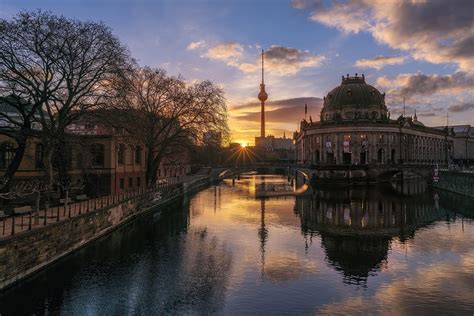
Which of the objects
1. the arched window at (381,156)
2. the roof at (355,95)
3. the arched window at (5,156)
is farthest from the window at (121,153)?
the roof at (355,95)

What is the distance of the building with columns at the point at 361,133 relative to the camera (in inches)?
4798

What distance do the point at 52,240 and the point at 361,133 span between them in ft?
355

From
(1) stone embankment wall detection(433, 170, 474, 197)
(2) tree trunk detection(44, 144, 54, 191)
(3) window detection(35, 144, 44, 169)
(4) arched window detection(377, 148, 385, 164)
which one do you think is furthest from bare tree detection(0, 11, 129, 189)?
(4) arched window detection(377, 148, 385, 164)

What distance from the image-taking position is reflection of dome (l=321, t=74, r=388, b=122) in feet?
440

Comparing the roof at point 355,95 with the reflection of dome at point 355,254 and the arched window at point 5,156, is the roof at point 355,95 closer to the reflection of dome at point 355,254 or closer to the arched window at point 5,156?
the reflection of dome at point 355,254

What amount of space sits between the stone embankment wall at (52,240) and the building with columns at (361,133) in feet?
270

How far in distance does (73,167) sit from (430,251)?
3913 centimetres

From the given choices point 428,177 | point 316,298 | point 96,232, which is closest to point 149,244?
point 96,232

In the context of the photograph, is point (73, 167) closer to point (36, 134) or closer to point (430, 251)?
point (36, 134)

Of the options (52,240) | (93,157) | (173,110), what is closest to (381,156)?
(173,110)

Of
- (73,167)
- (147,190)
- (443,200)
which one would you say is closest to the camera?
(73,167)

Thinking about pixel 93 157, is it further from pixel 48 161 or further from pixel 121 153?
pixel 48 161

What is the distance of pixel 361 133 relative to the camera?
122 meters

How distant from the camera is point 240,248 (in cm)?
3241
